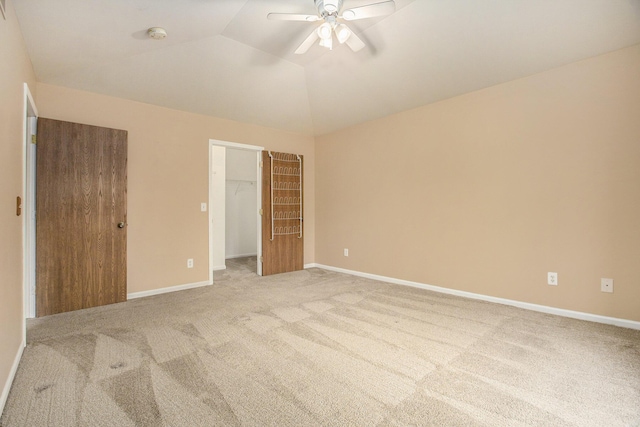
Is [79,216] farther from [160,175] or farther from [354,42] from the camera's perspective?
[354,42]

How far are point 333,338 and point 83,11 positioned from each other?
3.21 m

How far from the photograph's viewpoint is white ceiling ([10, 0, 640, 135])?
2414 mm

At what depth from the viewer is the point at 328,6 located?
2.23m

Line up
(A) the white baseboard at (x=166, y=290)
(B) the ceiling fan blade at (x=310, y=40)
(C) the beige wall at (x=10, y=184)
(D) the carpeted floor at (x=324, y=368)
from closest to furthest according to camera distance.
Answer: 1. (D) the carpeted floor at (x=324, y=368)
2. (C) the beige wall at (x=10, y=184)
3. (B) the ceiling fan blade at (x=310, y=40)
4. (A) the white baseboard at (x=166, y=290)

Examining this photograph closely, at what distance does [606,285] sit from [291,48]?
3892 millimetres

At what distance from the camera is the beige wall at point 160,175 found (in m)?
3.39

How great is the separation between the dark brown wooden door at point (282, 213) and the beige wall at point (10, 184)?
114 inches

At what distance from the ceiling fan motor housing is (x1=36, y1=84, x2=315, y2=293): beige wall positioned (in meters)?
2.53

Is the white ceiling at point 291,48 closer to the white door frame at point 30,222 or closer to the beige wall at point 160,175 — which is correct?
the beige wall at point 160,175

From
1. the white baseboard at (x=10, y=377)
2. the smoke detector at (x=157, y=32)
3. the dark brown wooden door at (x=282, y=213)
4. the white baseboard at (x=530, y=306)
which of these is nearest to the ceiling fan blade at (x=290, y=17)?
the smoke detector at (x=157, y=32)

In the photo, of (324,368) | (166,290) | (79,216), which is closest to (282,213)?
(166,290)

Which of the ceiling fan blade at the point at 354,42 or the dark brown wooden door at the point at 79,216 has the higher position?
the ceiling fan blade at the point at 354,42

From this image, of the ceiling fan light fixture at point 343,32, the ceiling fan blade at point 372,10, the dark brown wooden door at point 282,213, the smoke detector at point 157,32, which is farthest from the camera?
the dark brown wooden door at point 282,213

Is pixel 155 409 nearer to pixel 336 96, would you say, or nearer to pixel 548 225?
pixel 548 225
